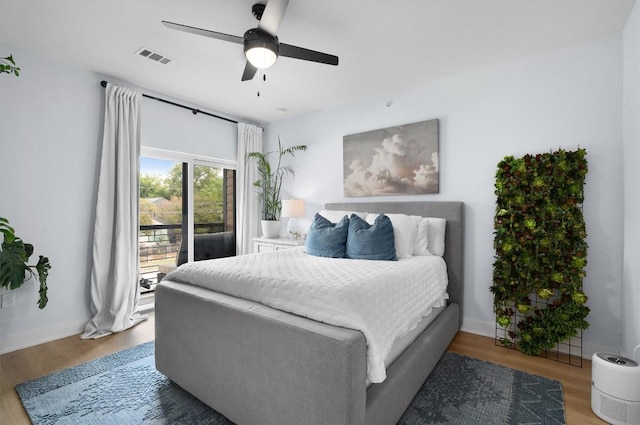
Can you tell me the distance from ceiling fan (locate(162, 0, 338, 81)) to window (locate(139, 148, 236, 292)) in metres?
2.18

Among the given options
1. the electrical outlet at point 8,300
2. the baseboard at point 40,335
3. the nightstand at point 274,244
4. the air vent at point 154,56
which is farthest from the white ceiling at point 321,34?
the baseboard at point 40,335

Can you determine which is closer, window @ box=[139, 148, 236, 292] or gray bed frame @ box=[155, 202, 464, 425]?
gray bed frame @ box=[155, 202, 464, 425]

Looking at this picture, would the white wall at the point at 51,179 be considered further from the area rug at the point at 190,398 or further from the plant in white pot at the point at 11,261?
the area rug at the point at 190,398

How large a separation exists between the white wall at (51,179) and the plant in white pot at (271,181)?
2017 mm

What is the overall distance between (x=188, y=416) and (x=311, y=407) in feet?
3.06

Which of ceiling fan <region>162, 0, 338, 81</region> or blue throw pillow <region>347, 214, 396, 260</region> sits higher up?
ceiling fan <region>162, 0, 338, 81</region>

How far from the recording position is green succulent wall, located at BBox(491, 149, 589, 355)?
2.38m

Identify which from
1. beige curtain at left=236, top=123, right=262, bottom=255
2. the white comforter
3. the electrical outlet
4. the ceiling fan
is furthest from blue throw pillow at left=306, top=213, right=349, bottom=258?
the electrical outlet

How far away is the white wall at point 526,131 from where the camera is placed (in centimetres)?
240

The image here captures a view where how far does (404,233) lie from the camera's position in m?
2.87

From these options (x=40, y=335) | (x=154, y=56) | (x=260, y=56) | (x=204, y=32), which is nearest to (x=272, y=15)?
(x=260, y=56)

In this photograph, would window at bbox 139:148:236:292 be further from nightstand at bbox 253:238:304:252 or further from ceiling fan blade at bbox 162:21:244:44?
ceiling fan blade at bbox 162:21:244:44

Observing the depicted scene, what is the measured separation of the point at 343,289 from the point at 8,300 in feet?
9.85

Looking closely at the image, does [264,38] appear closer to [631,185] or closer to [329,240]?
[329,240]
